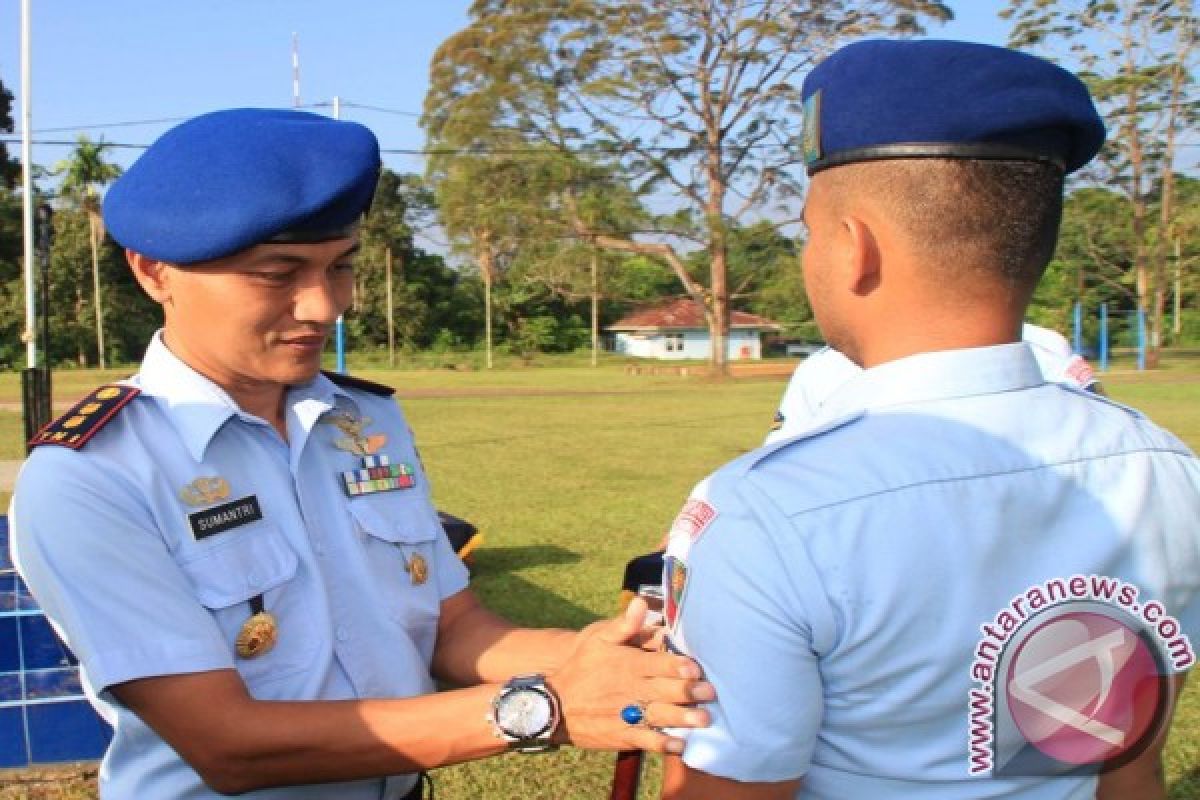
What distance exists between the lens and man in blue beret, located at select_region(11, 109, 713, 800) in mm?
1416

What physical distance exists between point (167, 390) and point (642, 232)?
3198cm

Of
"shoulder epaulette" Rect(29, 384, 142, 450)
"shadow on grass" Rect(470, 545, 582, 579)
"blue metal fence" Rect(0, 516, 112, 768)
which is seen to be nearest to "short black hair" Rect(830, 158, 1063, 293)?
"shoulder epaulette" Rect(29, 384, 142, 450)

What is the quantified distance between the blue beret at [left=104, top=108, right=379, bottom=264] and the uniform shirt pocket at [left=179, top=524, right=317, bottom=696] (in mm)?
420

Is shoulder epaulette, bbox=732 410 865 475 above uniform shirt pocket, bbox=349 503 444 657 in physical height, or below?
above

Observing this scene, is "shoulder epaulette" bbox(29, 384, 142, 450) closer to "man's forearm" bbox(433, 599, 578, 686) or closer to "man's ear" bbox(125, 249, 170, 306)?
"man's ear" bbox(125, 249, 170, 306)

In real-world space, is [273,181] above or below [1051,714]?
above

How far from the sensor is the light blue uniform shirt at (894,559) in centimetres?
108

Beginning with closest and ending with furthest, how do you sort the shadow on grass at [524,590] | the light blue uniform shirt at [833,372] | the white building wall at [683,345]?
the light blue uniform shirt at [833,372]
the shadow on grass at [524,590]
the white building wall at [683,345]

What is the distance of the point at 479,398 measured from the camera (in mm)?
23703

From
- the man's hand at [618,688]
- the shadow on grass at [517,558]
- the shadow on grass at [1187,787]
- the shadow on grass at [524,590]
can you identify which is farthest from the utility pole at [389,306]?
the man's hand at [618,688]

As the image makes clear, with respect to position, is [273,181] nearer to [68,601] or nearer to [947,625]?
[68,601]

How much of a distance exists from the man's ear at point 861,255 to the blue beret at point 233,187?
772 mm

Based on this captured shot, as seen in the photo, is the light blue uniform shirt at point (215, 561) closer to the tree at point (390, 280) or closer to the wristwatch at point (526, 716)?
the wristwatch at point (526, 716)

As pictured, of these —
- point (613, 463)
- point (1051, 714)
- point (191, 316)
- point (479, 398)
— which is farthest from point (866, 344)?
point (479, 398)
